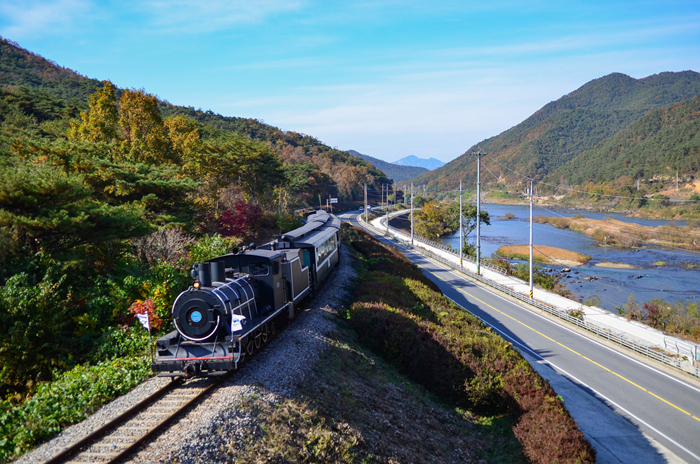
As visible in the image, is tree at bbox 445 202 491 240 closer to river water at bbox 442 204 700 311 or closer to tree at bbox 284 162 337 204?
river water at bbox 442 204 700 311

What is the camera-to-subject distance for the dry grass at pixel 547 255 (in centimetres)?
5690

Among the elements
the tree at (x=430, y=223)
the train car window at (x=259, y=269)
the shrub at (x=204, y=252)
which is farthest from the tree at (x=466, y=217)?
the train car window at (x=259, y=269)

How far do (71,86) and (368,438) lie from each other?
107 m

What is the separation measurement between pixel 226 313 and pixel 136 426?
2.90m

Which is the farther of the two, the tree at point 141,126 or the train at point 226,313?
the tree at point 141,126

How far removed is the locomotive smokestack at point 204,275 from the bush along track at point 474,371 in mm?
7542

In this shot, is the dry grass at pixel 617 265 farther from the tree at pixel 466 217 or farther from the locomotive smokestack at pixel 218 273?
the locomotive smokestack at pixel 218 273

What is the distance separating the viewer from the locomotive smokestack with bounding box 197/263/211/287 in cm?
1006

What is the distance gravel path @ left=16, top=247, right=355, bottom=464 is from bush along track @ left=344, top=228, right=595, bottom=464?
3.14m

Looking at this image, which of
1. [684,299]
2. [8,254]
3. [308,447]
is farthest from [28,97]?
[684,299]

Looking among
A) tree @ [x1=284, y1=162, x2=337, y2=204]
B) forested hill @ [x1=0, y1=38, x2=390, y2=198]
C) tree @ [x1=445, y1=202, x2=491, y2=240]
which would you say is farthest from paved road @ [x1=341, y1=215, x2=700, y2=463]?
tree @ [x1=284, y1=162, x2=337, y2=204]

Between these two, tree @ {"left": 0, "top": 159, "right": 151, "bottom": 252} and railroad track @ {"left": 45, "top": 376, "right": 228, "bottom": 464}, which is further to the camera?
tree @ {"left": 0, "top": 159, "right": 151, "bottom": 252}

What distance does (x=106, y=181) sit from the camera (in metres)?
21.7

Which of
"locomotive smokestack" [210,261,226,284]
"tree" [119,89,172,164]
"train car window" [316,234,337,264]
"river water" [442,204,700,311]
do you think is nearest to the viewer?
"locomotive smokestack" [210,261,226,284]
